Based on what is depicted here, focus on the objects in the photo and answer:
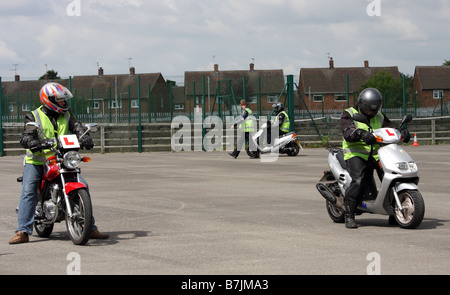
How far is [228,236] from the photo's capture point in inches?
347

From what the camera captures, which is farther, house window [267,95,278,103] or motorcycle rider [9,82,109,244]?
house window [267,95,278,103]

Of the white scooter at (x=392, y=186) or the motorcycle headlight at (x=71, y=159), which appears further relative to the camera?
the white scooter at (x=392, y=186)

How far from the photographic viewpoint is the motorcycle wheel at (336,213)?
975 centimetres

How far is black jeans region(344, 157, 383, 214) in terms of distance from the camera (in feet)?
30.6

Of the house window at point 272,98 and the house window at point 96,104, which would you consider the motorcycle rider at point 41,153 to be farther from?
the house window at point 96,104

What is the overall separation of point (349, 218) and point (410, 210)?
30.5 inches

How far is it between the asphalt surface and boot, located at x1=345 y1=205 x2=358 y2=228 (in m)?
0.09

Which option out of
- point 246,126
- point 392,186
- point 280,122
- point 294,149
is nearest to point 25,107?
point 246,126

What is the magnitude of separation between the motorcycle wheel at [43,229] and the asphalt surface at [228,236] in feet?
0.26

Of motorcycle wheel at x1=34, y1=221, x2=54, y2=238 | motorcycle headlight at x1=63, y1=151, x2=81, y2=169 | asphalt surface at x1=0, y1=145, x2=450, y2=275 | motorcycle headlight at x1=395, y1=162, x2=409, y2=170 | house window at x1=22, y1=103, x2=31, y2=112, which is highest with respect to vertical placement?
house window at x1=22, y1=103, x2=31, y2=112

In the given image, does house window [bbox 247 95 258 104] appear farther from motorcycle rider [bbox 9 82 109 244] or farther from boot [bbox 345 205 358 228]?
motorcycle rider [bbox 9 82 109 244]

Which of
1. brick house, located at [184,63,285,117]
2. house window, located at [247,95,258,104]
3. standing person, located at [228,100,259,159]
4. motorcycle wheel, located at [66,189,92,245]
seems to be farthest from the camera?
house window, located at [247,95,258,104]

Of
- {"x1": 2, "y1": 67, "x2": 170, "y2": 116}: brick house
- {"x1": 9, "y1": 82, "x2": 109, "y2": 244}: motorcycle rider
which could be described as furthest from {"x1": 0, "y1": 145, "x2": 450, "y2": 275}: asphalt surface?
{"x1": 2, "y1": 67, "x2": 170, "y2": 116}: brick house

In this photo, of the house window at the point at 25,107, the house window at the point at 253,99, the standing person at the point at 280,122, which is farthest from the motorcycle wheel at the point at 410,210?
the house window at the point at 25,107
